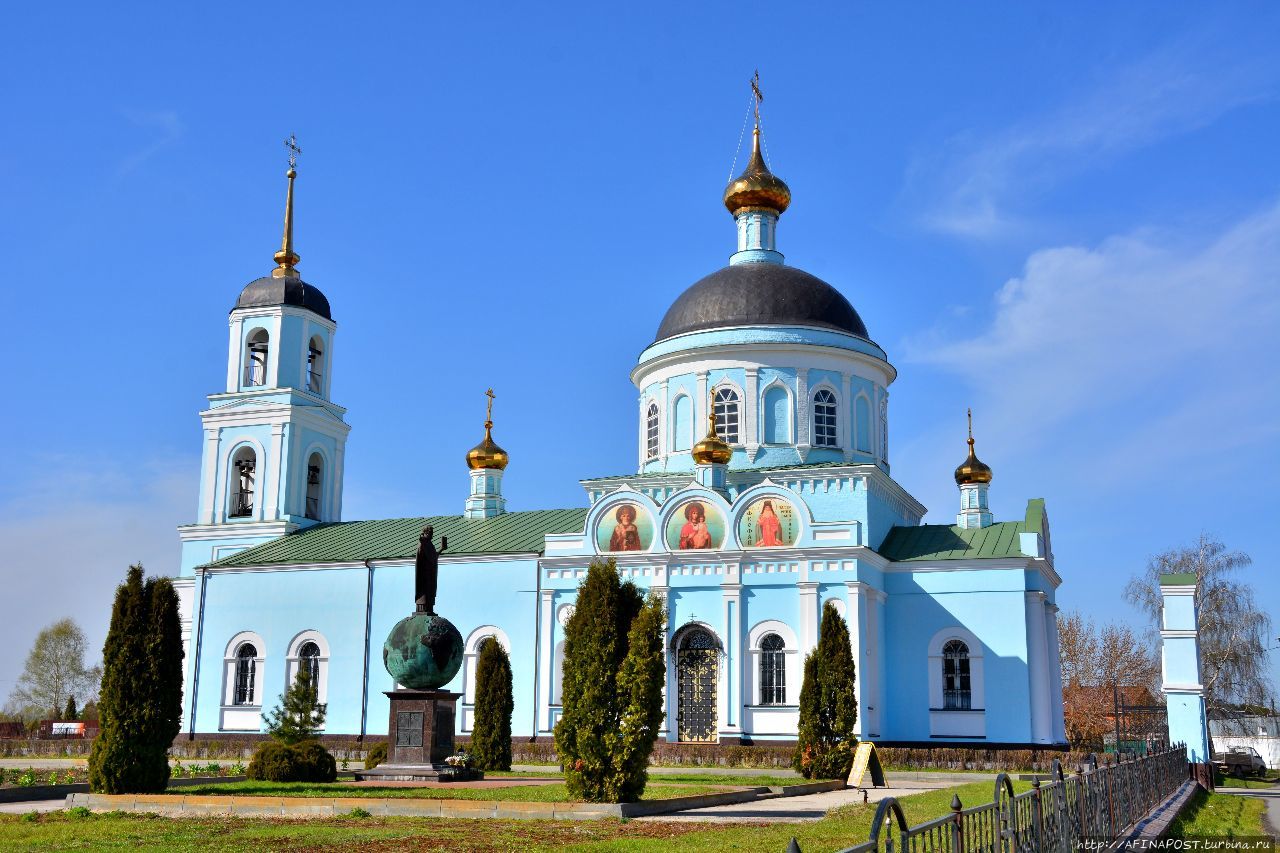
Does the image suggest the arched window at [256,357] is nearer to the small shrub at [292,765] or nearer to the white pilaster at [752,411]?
the white pilaster at [752,411]

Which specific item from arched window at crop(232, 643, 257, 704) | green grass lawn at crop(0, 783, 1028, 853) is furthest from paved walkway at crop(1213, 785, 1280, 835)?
arched window at crop(232, 643, 257, 704)

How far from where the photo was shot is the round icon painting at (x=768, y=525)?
25.9 m

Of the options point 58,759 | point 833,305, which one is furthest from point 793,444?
point 58,759

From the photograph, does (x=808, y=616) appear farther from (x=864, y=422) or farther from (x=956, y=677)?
(x=864, y=422)

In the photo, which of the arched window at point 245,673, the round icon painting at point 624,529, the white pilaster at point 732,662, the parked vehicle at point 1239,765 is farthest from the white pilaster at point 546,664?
the parked vehicle at point 1239,765

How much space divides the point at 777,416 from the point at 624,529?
460cm

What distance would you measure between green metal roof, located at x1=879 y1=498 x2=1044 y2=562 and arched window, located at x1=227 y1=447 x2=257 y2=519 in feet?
55.1

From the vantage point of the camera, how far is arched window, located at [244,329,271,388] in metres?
33.6

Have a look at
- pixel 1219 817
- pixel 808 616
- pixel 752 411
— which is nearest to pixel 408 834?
pixel 1219 817

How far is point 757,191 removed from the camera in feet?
102

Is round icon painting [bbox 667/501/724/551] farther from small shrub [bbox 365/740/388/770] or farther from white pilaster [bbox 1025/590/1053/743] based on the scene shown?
small shrub [bbox 365/740/388/770]

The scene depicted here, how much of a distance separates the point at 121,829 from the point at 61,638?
49602 mm

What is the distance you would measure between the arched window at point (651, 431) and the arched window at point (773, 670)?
618 centimetres

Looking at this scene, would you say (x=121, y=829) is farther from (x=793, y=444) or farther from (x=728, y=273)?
(x=728, y=273)
